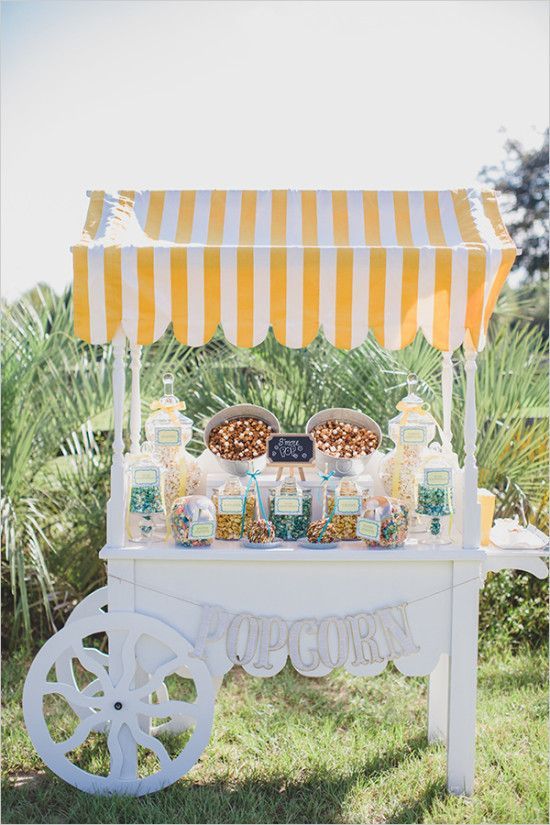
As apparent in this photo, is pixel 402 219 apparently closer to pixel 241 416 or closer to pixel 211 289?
pixel 211 289

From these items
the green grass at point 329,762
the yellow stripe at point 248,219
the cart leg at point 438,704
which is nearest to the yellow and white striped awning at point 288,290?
the yellow stripe at point 248,219

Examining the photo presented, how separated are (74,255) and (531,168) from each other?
1756 cm

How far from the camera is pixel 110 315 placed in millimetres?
2996

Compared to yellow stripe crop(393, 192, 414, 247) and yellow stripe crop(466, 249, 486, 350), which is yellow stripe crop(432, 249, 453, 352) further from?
yellow stripe crop(393, 192, 414, 247)

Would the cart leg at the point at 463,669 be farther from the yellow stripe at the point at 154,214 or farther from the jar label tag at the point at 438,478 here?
the yellow stripe at the point at 154,214

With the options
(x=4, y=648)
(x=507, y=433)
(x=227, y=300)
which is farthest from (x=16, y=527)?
(x=507, y=433)

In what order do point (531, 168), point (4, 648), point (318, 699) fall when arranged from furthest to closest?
point (531, 168) < point (4, 648) < point (318, 699)

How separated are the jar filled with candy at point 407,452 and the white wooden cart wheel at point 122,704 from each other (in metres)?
1.08

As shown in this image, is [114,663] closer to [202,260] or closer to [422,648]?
[422,648]

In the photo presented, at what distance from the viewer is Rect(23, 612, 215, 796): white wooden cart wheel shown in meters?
3.02

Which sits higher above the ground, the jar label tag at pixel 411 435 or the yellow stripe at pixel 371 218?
the yellow stripe at pixel 371 218

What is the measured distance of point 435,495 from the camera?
3188mm

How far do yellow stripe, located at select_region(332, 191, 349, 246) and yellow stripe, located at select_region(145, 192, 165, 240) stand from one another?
721 mm

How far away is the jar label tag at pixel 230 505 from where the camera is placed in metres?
3.21
